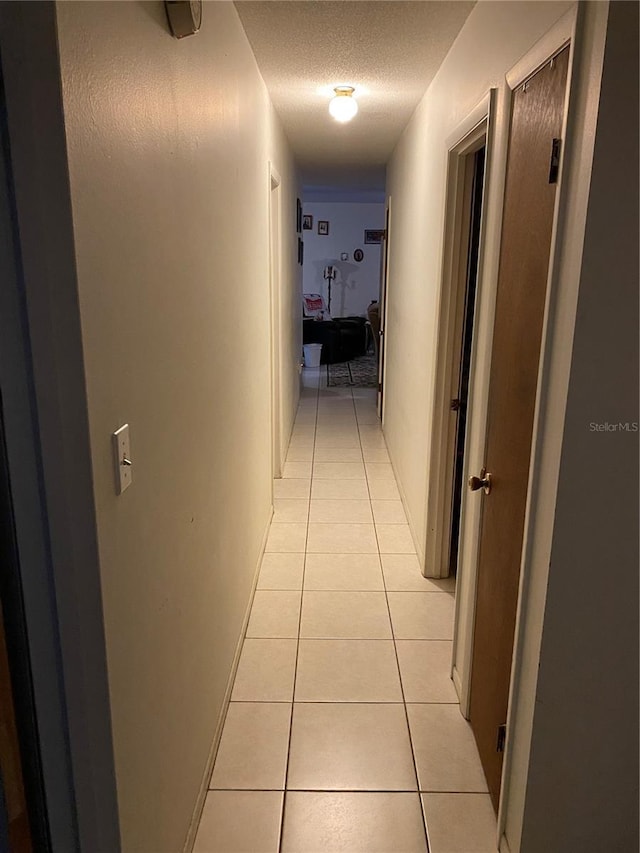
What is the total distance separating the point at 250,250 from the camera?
2.68m

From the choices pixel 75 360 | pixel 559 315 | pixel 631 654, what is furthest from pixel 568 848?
pixel 75 360

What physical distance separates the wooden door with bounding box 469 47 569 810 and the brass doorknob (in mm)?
32

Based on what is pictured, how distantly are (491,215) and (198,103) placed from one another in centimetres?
90

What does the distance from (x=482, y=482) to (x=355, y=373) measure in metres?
6.70

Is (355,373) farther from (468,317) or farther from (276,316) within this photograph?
(468,317)

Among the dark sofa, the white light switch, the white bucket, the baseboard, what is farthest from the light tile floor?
the dark sofa

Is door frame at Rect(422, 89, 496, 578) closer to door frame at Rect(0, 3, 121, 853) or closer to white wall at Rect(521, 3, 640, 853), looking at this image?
white wall at Rect(521, 3, 640, 853)

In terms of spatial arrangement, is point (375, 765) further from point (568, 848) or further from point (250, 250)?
point (250, 250)

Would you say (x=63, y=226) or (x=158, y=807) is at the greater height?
(x=63, y=226)

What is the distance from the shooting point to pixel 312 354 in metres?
8.87

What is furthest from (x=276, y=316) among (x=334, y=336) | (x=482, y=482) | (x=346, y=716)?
(x=334, y=336)

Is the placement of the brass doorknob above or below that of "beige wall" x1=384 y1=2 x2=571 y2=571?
below

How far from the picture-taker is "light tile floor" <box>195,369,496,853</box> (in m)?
1.70

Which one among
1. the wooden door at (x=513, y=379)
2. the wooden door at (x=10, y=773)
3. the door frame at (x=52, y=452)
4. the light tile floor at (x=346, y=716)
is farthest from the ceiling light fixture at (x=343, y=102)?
the wooden door at (x=10, y=773)
